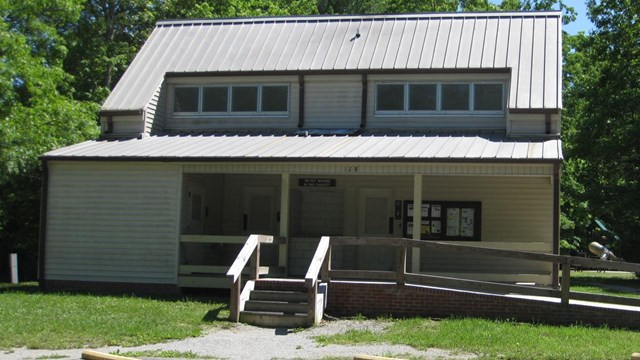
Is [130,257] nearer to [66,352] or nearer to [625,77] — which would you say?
[66,352]

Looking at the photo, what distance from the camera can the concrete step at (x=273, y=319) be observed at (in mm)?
13531

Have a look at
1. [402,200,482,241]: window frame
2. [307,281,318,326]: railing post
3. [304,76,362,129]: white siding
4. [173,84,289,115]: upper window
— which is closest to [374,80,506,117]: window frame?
[304,76,362,129]: white siding

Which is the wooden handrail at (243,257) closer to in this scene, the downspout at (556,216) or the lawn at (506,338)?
the lawn at (506,338)

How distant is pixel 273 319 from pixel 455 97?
8.60 m

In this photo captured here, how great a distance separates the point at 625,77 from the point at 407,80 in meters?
12.2

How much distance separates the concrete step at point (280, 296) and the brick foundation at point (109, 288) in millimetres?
3899

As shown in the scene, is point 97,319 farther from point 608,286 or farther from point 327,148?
point 608,286

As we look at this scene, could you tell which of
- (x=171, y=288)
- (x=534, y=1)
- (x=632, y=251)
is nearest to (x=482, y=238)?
(x=171, y=288)

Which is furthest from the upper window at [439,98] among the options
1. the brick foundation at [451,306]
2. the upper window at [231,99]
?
the brick foundation at [451,306]

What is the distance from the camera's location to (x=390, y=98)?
20375 mm

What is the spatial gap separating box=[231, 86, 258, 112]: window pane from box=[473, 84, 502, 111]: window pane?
5603 mm

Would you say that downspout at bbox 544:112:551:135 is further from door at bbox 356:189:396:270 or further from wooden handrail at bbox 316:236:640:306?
wooden handrail at bbox 316:236:640:306

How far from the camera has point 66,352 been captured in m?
11.0

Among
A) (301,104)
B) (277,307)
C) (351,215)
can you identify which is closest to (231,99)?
(301,104)
